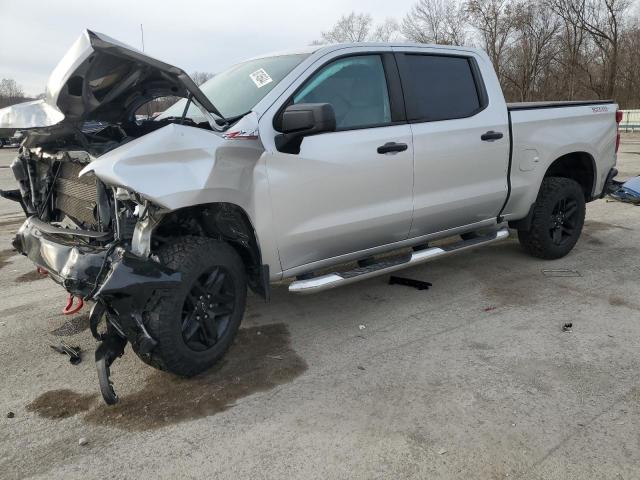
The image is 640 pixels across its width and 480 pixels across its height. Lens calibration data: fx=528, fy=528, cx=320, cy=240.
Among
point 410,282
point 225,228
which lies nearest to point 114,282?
point 225,228

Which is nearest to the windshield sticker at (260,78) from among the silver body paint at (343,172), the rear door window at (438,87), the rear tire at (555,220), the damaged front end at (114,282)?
the silver body paint at (343,172)

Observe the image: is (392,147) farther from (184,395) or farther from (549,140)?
(184,395)

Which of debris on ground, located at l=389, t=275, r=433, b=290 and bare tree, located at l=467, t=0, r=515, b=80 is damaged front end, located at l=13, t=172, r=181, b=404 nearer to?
debris on ground, located at l=389, t=275, r=433, b=290

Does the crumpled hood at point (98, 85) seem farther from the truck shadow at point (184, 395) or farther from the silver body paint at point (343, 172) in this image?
the truck shadow at point (184, 395)

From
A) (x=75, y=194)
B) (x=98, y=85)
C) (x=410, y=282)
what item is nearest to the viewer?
(x=98, y=85)

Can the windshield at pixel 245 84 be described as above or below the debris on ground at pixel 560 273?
above

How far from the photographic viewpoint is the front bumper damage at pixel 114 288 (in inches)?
107

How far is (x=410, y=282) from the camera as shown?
16.1 ft

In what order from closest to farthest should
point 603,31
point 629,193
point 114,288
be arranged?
1. point 114,288
2. point 629,193
3. point 603,31

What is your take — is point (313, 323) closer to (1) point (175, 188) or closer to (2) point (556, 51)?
(1) point (175, 188)

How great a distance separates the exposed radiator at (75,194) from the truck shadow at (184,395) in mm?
1098

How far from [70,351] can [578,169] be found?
5.11 metres

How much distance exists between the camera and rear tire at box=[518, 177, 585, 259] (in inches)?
202

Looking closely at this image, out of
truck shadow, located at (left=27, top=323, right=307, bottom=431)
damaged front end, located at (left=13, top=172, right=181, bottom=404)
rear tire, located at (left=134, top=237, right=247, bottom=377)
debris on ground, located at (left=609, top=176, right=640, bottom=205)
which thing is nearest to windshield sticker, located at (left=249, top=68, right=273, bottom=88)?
rear tire, located at (left=134, top=237, right=247, bottom=377)
